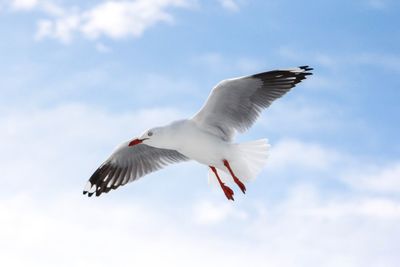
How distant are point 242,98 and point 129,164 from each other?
1702 millimetres

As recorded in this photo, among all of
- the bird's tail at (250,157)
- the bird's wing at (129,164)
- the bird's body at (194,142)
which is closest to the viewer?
the bird's body at (194,142)

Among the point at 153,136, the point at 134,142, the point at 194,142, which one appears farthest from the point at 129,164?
the point at 194,142

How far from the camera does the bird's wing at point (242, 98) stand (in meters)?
6.17

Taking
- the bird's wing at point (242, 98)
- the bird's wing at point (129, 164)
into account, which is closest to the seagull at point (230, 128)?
the bird's wing at point (242, 98)

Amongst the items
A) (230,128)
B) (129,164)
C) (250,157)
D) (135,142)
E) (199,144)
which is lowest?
(250,157)

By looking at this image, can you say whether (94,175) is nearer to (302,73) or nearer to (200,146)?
(200,146)

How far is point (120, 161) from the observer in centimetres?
738

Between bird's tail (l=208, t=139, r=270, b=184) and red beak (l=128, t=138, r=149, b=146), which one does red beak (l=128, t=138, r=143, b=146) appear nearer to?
red beak (l=128, t=138, r=149, b=146)

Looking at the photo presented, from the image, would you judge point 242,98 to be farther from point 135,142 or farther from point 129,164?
point 129,164

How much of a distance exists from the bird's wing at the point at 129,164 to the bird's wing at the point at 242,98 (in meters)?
1.04

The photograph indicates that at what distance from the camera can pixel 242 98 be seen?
6.32 metres

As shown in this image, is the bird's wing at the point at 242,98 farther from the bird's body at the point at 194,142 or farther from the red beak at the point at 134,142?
the red beak at the point at 134,142

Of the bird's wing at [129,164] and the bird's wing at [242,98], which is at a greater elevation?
the bird's wing at [129,164]

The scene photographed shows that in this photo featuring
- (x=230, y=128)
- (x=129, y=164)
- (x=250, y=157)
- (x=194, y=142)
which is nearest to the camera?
(x=194, y=142)
